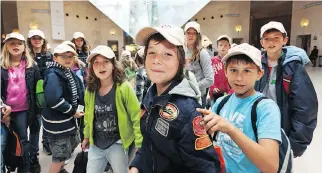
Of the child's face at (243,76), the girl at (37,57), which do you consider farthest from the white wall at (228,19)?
the child's face at (243,76)

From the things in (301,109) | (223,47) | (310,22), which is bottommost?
(301,109)

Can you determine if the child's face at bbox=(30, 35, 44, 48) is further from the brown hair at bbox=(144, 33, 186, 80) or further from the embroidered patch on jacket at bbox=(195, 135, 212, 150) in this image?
the embroidered patch on jacket at bbox=(195, 135, 212, 150)

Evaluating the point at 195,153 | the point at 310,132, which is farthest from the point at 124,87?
the point at 310,132

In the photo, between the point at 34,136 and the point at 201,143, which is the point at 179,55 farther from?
the point at 34,136

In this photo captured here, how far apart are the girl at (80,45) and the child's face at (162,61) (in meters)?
3.97

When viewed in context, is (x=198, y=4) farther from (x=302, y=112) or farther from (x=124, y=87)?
(x=302, y=112)

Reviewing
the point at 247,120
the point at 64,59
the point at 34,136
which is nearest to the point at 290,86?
the point at 247,120

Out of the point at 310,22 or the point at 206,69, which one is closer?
the point at 206,69

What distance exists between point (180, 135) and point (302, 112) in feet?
3.80

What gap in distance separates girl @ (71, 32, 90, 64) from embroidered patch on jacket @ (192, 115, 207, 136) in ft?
13.8

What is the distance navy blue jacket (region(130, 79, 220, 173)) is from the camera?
96 cm

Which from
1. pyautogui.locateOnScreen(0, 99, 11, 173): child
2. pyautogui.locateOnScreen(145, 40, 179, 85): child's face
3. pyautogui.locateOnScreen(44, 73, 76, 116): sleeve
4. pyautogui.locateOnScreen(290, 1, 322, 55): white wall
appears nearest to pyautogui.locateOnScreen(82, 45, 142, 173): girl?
pyautogui.locateOnScreen(44, 73, 76, 116): sleeve

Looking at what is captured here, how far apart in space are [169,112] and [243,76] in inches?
19.2

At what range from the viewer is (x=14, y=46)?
2.66 m
